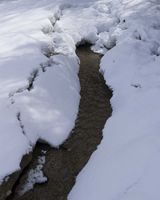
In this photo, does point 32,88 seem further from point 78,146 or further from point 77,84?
point 78,146

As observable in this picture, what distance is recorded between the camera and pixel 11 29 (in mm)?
9344

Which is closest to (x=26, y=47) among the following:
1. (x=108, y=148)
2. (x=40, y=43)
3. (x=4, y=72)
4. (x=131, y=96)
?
(x=40, y=43)

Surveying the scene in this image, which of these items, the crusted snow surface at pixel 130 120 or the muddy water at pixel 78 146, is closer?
the crusted snow surface at pixel 130 120

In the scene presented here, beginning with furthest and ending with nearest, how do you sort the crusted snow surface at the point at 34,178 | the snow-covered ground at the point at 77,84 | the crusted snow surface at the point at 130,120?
the crusted snow surface at the point at 34,178 → the snow-covered ground at the point at 77,84 → the crusted snow surface at the point at 130,120

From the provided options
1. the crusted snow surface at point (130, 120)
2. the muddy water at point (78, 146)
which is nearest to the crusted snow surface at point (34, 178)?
the muddy water at point (78, 146)

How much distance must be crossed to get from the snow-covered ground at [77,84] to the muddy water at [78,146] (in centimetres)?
15

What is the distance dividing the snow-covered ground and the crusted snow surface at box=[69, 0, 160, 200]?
2 cm

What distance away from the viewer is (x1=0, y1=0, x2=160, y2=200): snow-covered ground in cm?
539

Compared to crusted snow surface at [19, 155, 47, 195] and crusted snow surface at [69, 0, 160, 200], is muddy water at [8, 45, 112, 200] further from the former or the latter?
crusted snow surface at [69, 0, 160, 200]

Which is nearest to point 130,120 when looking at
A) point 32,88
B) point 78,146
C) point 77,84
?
point 78,146

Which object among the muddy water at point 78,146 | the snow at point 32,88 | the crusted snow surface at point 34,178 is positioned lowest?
the muddy water at point 78,146

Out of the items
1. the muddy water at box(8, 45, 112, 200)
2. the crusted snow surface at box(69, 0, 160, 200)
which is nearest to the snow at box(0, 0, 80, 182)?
the muddy water at box(8, 45, 112, 200)

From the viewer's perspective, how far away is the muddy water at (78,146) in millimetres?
5676

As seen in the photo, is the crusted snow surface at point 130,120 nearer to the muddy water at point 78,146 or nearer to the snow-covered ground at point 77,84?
the snow-covered ground at point 77,84
